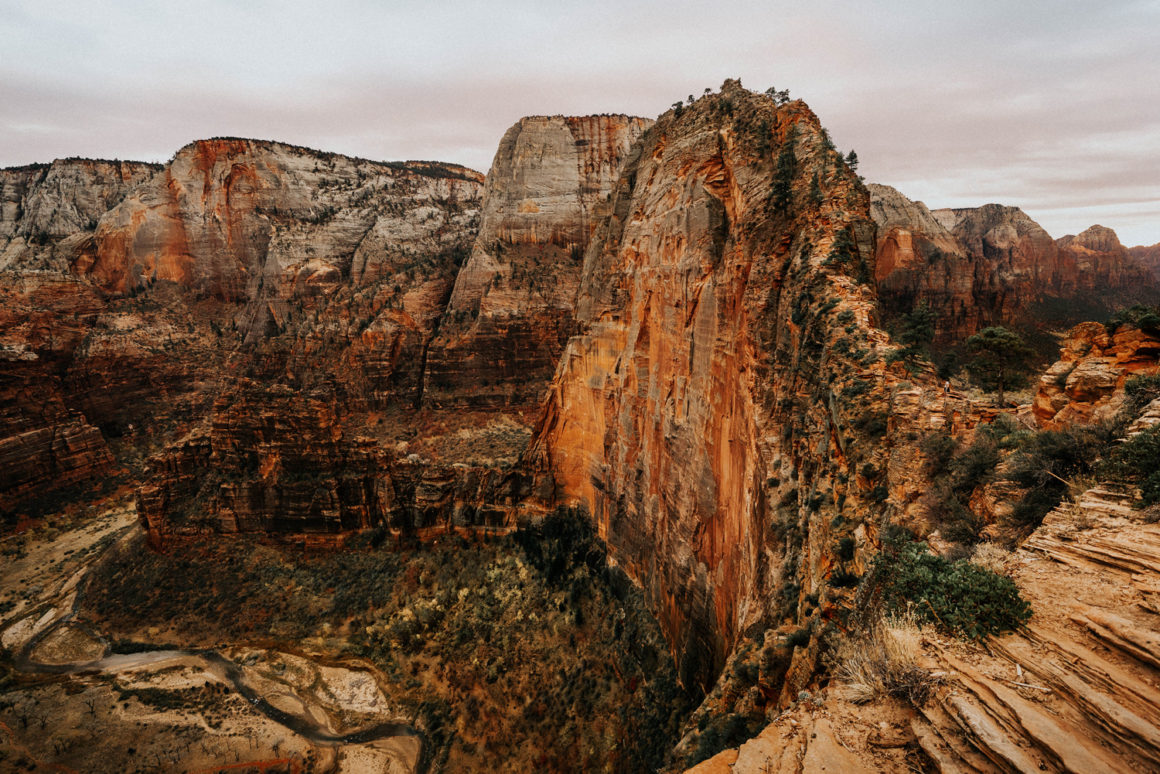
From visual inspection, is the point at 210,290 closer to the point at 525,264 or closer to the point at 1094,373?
the point at 525,264

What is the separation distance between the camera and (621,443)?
94.5 feet

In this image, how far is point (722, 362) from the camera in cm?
1956

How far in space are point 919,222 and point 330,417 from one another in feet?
294

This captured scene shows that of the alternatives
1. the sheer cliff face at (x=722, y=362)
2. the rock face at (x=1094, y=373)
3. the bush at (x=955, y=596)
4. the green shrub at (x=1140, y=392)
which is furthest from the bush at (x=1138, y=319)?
the bush at (x=955, y=596)

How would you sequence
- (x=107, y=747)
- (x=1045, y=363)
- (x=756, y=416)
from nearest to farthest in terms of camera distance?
(x=756, y=416)
(x=107, y=747)
(x=1045, y=363)

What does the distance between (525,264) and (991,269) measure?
67.5 m

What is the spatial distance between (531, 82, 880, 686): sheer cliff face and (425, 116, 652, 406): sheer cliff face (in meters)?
24.1

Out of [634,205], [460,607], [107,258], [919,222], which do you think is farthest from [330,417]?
[919,222]

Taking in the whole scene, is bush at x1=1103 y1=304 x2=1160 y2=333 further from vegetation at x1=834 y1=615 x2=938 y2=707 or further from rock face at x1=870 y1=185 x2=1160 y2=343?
rock face at x1=870 y1=185 x2=1160 y2=343

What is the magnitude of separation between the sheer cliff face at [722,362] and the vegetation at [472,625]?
9.18 ft

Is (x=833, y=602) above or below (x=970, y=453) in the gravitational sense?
below

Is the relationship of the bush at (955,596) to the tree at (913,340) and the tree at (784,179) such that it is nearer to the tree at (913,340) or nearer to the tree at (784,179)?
the tree at (913,340)

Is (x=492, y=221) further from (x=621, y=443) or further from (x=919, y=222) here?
(x=919, y=222)

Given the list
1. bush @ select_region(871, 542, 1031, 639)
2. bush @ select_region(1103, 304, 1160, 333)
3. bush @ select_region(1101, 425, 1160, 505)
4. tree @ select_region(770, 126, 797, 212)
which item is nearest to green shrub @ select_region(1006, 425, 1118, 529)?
bush @ select_region(1101, 425, 1160, 505)
